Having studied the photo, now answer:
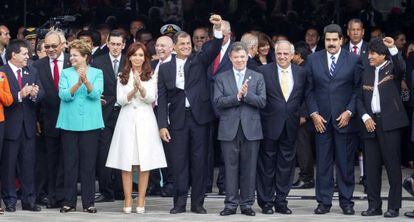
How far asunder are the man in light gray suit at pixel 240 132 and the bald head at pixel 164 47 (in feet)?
5.65

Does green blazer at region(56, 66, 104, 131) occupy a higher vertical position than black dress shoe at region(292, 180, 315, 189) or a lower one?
higher

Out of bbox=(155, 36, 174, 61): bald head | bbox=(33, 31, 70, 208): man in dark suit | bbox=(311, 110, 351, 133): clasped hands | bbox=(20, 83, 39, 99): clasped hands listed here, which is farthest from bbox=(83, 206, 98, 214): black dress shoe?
bbox=(311, 110, 351, 133): clasped hands

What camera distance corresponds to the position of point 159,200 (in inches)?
655

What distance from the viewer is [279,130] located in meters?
15.1

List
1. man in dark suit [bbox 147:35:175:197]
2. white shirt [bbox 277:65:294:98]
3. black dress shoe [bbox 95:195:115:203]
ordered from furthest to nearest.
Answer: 1. man in dark suit [bbox 147:35:175:197]
2. black dress shoe [bbox 95:195:115:203]
3. white shirt [bbox 277:65:294:98]

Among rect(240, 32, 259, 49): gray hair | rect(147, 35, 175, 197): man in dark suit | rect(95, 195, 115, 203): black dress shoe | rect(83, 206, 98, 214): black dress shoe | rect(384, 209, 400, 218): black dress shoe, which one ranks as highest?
rect(240, 32, 259, 49): gray hair

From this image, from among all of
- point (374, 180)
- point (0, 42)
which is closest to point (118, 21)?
point (0, 42)

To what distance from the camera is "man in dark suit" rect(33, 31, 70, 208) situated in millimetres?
15812

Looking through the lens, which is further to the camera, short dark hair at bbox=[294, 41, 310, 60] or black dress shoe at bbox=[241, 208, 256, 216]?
short dark hair at bbox=[294, 41, 310, 60]

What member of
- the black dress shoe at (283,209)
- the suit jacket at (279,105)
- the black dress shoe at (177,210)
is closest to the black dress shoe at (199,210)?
the black dress shoe at (177,210)

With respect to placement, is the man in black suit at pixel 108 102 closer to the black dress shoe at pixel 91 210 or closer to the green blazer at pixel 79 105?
the green blazer at pixel 79 105

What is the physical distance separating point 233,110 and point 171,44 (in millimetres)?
2047

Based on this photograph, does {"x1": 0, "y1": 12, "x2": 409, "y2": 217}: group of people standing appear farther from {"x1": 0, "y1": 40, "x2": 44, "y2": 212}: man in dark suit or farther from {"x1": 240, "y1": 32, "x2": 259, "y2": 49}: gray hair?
{"x1": 240, "y1": 32, "x2": 259, "y2": 49}: gray hair

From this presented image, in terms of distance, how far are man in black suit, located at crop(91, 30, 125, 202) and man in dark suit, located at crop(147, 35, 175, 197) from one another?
0.49 m
